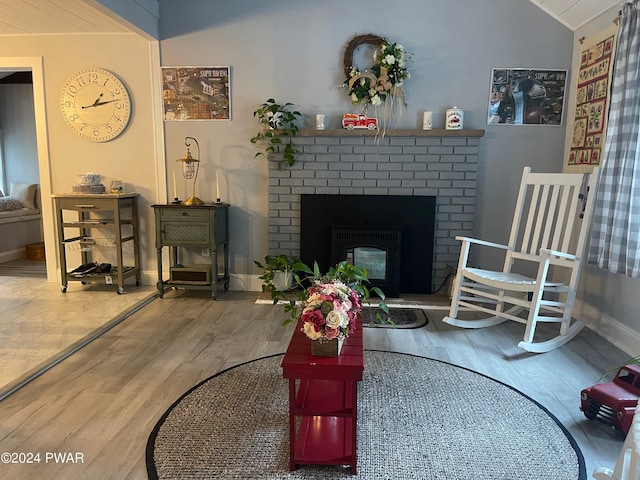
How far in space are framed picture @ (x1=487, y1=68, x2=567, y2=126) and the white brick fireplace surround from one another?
1.13 feet

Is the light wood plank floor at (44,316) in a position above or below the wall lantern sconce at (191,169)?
below

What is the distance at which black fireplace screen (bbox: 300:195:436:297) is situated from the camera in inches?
141

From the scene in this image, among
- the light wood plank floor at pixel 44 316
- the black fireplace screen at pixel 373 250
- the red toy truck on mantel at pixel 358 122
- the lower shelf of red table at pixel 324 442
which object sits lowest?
the light wood plank floor at pixel 44 316

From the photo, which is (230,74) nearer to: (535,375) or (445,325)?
(445,325)

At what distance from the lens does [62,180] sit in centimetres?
391

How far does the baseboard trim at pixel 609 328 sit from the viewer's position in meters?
2.60

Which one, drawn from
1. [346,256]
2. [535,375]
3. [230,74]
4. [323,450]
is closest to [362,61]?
[230,74]

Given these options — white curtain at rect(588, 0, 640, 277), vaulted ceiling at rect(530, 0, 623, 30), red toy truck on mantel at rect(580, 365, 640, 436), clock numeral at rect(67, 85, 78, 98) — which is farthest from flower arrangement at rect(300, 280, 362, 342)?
clock numeral at rect(67, 85, 78, 98)

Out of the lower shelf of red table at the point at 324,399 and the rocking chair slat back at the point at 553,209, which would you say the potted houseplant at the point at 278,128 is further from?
the lower shelf of red table at the point at 324,399

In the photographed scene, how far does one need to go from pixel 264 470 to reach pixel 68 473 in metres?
0.66

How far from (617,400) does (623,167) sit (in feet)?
4.43

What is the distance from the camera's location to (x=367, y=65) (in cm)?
361

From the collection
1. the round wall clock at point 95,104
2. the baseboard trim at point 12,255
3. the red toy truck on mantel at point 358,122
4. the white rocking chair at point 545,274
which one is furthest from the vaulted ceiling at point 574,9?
the baseboard trim at point 12,255

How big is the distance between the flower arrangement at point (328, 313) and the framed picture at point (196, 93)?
259 cm
